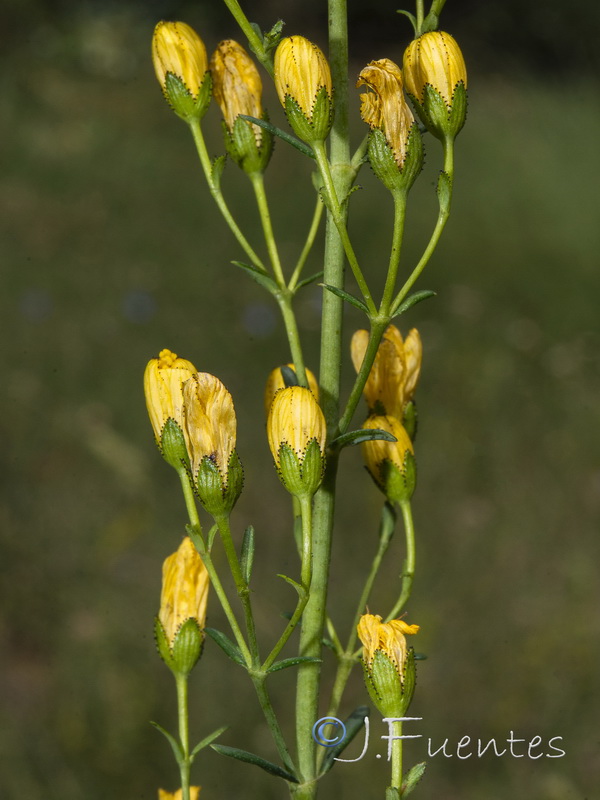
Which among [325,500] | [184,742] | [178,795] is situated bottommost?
[178,795]

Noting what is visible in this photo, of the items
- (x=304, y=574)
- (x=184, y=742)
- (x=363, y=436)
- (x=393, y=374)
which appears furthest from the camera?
(x=393, y=374)

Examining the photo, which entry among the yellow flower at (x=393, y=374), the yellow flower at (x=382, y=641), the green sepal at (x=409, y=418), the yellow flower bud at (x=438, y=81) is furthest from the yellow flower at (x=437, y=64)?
the yellow flower at (x=382, y=641)

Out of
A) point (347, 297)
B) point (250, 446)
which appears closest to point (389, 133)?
point (347, 297)

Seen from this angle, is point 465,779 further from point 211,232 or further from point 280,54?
point 211,232

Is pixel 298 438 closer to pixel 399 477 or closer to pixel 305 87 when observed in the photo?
pixel 399 477

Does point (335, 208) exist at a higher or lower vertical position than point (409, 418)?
higher

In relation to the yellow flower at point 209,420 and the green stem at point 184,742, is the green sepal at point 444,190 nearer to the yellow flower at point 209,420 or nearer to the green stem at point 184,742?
the yellow flower at point 209,420

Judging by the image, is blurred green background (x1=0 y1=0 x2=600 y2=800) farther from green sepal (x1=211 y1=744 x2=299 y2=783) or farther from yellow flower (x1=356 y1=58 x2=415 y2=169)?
yellow flower (x1=356 y1=58 x2=415 y2=169)
